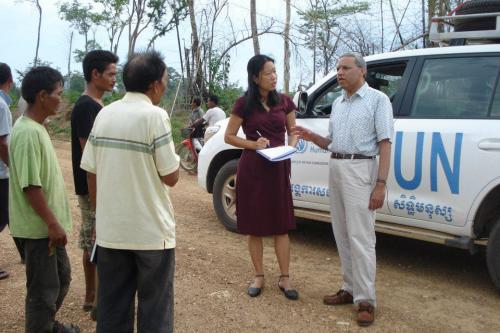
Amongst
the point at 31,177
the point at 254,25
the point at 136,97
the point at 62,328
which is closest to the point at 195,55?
the point at 254,25

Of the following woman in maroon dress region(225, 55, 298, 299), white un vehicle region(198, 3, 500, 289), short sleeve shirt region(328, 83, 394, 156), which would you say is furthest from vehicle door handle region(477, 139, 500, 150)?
woman in maroon dress region(225, 55, 298, 299)

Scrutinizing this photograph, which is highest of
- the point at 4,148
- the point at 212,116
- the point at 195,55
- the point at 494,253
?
the point at 195,55

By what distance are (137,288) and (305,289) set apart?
1859 millimetres

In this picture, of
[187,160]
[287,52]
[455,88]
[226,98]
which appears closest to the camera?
[455,88]

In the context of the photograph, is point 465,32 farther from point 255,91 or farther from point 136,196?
point 136,196

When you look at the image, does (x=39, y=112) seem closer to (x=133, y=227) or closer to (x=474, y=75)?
(x=133, y=227)

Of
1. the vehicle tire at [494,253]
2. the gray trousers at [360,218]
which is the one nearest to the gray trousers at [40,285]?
the gray trousers at [360,218]

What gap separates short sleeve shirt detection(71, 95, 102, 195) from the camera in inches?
128

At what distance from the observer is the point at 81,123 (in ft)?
10.7

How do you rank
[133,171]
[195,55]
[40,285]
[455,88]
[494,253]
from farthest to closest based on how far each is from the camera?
[195,55] → [455,88] → [494,253] → [40,285] → [133,171]

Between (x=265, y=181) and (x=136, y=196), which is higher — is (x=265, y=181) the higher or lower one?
the lower one

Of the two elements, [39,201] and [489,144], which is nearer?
[39,201]

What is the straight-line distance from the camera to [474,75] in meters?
4.16

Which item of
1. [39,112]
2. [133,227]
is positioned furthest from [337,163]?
[39,112]
